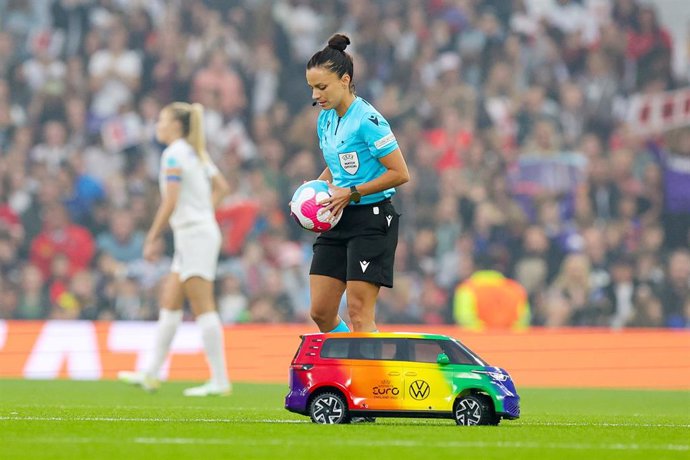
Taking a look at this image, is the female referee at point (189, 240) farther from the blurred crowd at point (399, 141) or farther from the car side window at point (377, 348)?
the blurred crowd at point (399, 141)

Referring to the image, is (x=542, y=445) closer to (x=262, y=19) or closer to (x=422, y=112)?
(x=422, y=112)

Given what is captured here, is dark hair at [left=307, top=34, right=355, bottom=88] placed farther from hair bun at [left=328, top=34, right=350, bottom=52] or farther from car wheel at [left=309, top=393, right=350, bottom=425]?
car wheel at [left=309, top=393, right=350, bottom=425]

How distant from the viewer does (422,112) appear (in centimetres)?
2166

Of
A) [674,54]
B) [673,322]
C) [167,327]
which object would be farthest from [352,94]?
[674,54]

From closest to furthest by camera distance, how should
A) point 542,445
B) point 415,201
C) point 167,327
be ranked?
1. point 542,445
2. point 167,327
3. point 415,201

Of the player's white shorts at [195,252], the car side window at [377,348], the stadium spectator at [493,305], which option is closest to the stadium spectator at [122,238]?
the stadium spectator at [493,305]

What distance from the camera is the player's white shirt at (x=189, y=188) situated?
13.4 metres

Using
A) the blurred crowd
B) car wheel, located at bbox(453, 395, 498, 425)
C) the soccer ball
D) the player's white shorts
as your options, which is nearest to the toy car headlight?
car wheel, located at bbox(453, 395, 498, 425)

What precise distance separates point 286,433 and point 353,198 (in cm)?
179

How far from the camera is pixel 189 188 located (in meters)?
13.6

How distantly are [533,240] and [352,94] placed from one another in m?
10.6

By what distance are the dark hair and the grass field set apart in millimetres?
2342

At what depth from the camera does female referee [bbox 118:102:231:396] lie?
43.6ft

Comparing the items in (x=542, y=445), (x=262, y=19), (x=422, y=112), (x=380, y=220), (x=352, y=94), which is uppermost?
(x=262, y=19)
